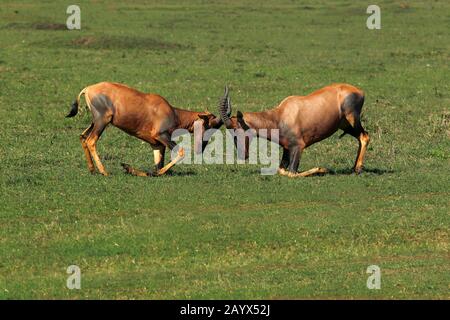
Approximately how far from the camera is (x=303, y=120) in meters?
15.4

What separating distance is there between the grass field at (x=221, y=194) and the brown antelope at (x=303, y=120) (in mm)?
Answer: 365

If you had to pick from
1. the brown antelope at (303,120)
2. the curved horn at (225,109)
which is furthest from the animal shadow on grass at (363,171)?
the curved horn at (225,109)

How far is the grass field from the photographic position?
11188 mm

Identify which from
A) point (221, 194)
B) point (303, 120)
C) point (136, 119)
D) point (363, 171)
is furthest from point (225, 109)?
point (363, 171)

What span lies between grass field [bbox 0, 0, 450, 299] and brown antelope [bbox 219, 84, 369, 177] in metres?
0.37

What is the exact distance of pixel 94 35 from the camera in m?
29.8

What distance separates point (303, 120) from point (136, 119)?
2110mm

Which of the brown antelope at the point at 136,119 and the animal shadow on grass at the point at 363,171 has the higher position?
the brown antelope at the point at 136,119

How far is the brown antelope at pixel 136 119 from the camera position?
15242mm

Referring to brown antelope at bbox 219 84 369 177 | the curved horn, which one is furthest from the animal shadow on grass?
the curved horn

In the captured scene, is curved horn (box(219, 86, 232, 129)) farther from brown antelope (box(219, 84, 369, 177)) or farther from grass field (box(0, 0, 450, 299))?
grass field (box(0, 0, 450, 299))

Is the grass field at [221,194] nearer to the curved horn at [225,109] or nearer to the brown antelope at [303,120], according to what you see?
the brown antelope at [303,120]

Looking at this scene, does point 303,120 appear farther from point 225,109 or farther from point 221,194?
point 221,194
